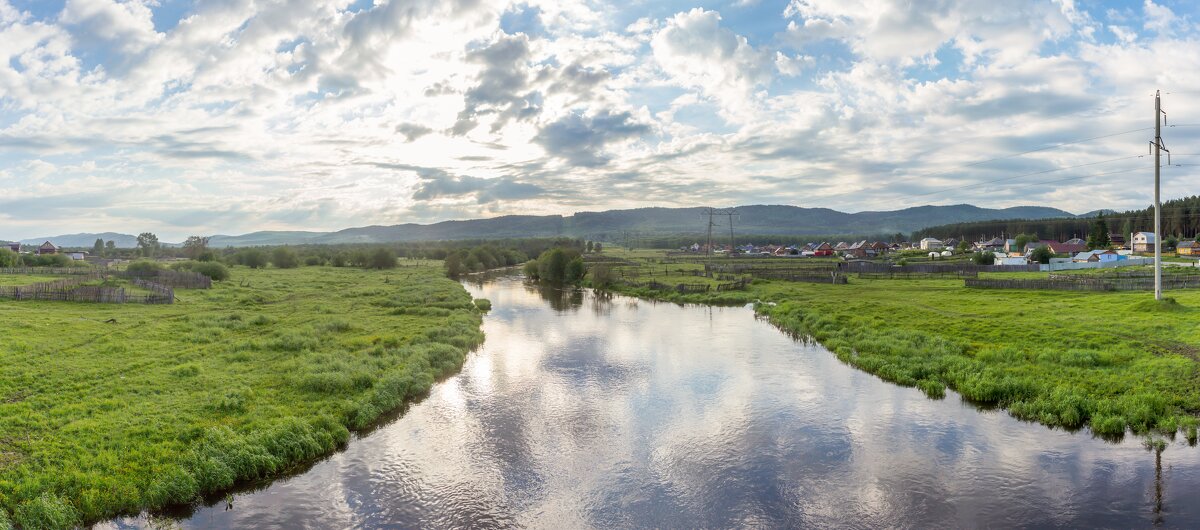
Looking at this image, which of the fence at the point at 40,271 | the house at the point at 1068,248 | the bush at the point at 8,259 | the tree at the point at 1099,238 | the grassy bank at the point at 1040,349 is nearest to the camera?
the grassy bank at the point at 1040,349

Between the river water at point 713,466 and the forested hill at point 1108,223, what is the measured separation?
148m

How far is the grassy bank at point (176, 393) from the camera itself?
A: 1424 centimetres

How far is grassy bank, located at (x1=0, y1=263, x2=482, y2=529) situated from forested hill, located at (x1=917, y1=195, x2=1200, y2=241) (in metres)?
159

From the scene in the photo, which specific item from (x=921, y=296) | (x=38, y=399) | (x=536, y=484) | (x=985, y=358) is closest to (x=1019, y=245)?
(x=921, y=296)

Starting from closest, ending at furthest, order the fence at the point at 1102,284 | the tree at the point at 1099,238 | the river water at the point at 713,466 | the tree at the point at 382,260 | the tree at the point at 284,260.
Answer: the river water at the point at 713,466
the fence at the point at 1102,284
the tree at the point at 284,260
the tree at the point at 1099,238
the tree at the point at 382,260

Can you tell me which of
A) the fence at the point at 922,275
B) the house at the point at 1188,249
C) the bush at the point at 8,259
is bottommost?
the fence at the point at 922,275

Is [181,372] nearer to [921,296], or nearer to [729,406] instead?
[729,406]

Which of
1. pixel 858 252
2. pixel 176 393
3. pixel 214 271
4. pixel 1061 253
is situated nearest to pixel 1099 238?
pixel 1061 253

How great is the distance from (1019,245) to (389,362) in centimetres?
13973

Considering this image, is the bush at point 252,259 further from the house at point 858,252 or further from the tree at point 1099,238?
the tree at point 1099,238

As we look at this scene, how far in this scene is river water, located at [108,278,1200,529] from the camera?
14.5 m

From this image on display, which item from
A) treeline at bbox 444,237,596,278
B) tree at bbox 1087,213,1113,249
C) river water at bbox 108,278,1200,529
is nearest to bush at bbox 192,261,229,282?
treeline at bbox 444,237,596,278

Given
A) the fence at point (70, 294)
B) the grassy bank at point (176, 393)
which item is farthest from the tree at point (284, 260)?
the grassy bank at point (176, 393)

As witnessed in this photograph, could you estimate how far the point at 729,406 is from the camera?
910 inches
